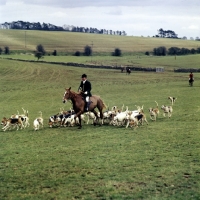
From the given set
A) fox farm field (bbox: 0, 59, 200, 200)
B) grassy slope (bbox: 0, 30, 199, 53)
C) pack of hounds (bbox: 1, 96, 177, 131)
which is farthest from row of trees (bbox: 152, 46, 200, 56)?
pack of hounds (bbox: 1, 96, 177, 131)

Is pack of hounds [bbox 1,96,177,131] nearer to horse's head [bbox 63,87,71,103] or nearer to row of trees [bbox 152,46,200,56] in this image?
horse's head [bbox 63,87,71,103]

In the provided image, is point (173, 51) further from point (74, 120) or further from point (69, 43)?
point (74, 120)

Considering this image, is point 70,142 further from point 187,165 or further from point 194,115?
point 194,115

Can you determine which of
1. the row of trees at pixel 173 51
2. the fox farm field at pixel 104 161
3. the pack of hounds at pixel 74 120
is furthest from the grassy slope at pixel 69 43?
the fox farm field at pixel 104 161

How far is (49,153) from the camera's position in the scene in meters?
15.5

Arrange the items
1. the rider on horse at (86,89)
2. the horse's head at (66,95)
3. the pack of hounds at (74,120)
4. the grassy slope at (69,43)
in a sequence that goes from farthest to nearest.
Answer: the grassy slope at (69,43) → the rider on horse at (86,89) → the horse's head at (66,95) → the pack of hounds at (74,120)

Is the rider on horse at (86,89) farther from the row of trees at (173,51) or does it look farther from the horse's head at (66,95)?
the row of trees at (173,51)

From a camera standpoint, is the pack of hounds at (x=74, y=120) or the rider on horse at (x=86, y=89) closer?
the pack of hounds at (x=74, y=120)

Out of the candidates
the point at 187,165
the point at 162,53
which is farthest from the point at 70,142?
the point at 162,53

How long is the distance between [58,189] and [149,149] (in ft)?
17.9

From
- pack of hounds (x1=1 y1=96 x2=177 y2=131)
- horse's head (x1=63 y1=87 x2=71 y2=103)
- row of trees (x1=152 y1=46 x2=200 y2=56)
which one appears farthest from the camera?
row of trees (x1=152 y1=46 x2=200 y2=56)

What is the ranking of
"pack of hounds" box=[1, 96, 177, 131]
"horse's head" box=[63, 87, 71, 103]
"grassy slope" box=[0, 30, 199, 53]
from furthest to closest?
"grassy slope" box=[0, 30, 199, 53], "horse's head" box=[63, 87, 71, 103], "pack of hounds" box=[1, 96, 177, 131]

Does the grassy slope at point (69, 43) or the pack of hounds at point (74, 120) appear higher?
the grassy slope at point (69, 43)

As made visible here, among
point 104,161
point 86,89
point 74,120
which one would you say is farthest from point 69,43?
point 104,161
